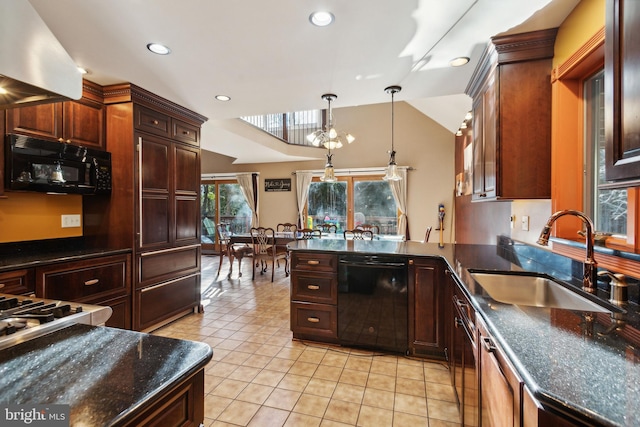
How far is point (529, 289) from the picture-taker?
177cm

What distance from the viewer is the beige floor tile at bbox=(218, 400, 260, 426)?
182cm

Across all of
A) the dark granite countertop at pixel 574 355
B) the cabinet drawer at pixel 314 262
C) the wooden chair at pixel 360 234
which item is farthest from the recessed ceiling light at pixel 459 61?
the wooden chair at pixel 360 234

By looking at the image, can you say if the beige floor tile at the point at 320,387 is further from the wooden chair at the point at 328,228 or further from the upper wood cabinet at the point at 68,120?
the wooden chair at the point at 328,228

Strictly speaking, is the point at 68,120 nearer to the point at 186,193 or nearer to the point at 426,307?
the point at 186,193

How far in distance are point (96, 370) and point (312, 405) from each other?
1.58 m

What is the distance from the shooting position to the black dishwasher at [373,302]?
2.58 metres

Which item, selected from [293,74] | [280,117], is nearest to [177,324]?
[293,74]

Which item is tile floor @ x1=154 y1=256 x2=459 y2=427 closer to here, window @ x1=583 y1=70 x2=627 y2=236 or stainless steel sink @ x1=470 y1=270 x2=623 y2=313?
stainless steel sink @ x1=470 y1=270 x2=623 y2=313

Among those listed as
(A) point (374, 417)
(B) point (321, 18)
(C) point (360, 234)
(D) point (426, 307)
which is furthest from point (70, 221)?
(C) point (360, 234)

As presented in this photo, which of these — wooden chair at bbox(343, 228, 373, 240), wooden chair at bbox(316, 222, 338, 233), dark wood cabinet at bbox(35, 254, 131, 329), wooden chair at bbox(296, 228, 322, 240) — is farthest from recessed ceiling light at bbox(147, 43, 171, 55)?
wooden chair at bbox(316, 222, 338, 233)

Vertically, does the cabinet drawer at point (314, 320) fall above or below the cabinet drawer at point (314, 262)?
below

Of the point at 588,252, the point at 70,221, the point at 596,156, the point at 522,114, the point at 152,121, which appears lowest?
the point at 588,252

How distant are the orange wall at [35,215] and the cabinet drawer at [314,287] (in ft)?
7.16

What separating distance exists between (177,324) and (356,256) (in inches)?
86.0
